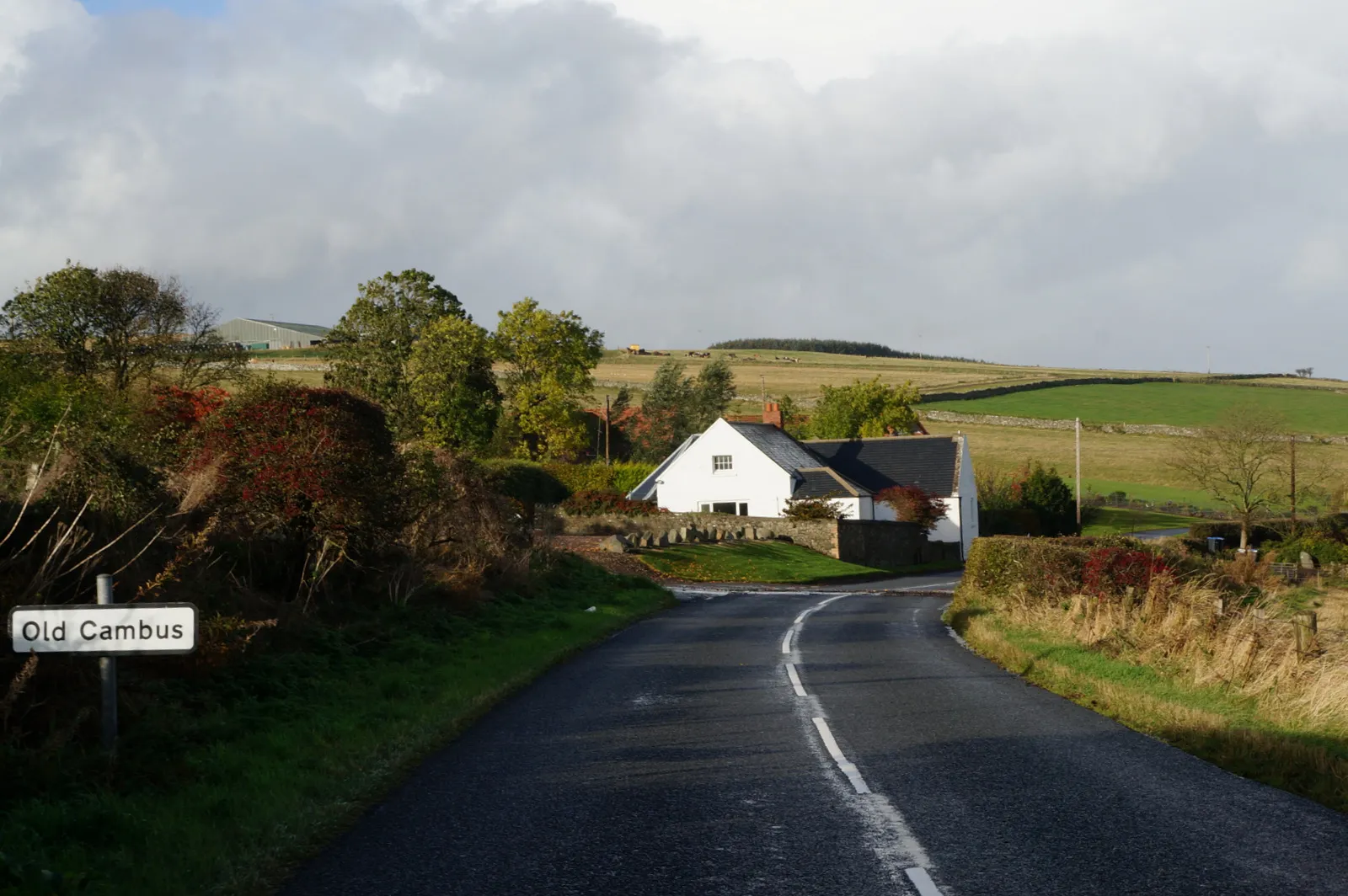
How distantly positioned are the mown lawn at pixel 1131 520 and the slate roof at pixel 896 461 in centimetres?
1281

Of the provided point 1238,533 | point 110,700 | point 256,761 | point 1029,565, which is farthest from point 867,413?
point 110,700

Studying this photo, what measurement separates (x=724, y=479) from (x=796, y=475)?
392 centimetres

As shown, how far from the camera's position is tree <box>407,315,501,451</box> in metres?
63.1

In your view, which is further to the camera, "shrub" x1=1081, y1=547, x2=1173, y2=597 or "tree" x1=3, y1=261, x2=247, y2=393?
"tree" x1=3, y1=261, x2=247, y2=393

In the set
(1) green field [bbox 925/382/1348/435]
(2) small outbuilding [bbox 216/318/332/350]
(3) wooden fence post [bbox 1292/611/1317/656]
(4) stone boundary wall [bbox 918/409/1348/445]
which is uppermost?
(2) small outbuilding [bbox 216/318/332/350]

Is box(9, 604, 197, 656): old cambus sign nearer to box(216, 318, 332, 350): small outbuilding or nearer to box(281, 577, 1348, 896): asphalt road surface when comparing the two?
box(281, 577, 1348, 896): asphalt road surface

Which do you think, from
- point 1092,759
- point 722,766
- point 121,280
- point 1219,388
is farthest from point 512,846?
point 1219,388

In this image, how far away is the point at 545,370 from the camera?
7019 centimetres

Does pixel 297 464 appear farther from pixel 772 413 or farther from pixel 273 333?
pixel 273 333

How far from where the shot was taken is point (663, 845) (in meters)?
7.65

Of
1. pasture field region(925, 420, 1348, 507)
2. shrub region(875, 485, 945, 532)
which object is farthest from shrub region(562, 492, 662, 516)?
pasture field region(925, 420, 1348, 507)

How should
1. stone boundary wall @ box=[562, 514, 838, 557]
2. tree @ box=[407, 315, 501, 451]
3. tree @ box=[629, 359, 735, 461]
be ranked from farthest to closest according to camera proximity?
tree @ box=[629, 359, 735, 461] < tree @ box=[407, 315, 501, 451] < stone boundary wall @ box=[562, 514, 838, 557]

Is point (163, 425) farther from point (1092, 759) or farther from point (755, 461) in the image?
point (755, 461)

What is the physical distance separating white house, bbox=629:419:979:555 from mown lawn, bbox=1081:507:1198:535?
485 inches
